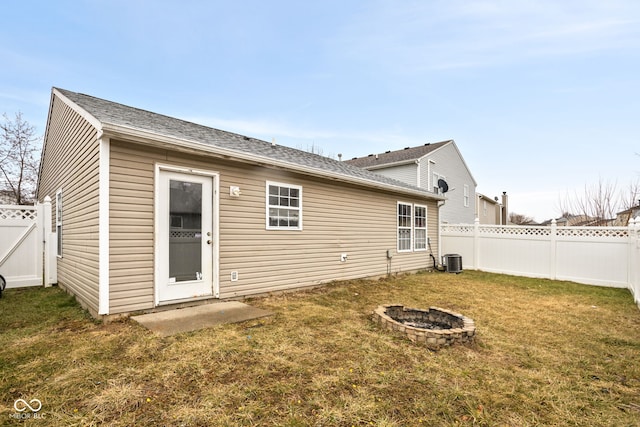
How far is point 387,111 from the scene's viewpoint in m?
15.1

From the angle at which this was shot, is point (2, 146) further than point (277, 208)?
Yes

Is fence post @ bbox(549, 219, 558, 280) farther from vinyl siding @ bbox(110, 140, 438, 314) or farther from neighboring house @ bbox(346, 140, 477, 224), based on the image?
neighboring house @ bbox(346, 140, 477, 224)

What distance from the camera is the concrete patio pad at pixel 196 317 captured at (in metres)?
3.91

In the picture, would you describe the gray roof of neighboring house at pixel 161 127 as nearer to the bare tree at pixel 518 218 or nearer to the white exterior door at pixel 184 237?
the white exterior door at pixel 184 237

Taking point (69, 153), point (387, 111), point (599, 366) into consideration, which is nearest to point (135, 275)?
point (69, 153)

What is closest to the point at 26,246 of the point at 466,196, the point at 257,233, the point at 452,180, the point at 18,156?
the point at 257,233

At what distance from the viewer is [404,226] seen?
9.88 metres

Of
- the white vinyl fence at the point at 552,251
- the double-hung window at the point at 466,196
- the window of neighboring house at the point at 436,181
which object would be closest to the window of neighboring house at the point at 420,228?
the white vinyl fence at the point at 552,251

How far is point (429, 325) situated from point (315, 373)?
2181 millimetres

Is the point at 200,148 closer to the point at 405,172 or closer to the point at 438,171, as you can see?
the point at 405,172

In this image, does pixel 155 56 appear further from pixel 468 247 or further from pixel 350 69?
pixel 468 247

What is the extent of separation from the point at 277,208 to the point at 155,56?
9356mm

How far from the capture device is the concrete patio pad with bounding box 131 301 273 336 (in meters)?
3.91

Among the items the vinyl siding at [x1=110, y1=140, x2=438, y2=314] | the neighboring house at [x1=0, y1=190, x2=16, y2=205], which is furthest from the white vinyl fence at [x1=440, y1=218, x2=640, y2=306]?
the neighboring house at [x1=0, y1=190, x2=16, y2=205]
